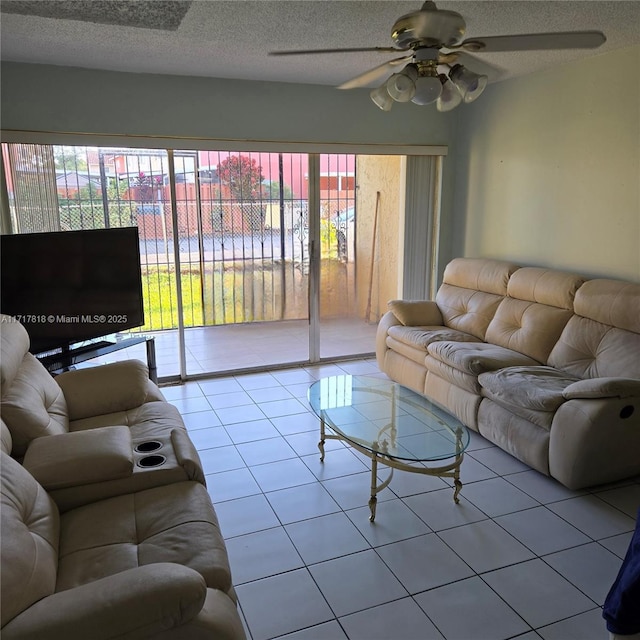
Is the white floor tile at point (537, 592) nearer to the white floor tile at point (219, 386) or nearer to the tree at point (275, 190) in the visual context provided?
the white floor tile at point (219, 386)

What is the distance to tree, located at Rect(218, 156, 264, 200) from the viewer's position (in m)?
4.45

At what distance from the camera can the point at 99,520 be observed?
1933 millimetres

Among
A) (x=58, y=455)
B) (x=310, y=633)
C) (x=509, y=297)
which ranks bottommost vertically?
(x=310, y=633)

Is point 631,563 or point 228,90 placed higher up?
point 228,90

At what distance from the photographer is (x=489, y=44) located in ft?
6.67

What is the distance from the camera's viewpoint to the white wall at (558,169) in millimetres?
3490

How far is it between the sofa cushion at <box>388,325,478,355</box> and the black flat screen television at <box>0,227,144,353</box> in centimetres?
199

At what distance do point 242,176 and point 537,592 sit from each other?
362 cm

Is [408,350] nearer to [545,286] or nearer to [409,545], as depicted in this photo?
[545,286]

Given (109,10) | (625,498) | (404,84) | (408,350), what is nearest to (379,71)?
(404,84)

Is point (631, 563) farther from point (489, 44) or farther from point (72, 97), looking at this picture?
point (72, 97)

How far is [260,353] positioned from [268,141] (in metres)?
1.92

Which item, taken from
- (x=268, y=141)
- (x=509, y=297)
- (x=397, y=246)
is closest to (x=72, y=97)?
(x=268, y=141)

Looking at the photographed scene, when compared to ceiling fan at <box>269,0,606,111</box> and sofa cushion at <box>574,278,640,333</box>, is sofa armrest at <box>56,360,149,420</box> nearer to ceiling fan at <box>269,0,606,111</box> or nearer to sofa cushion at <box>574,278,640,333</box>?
ceiling fan at <box>269,0,606,111</box>
